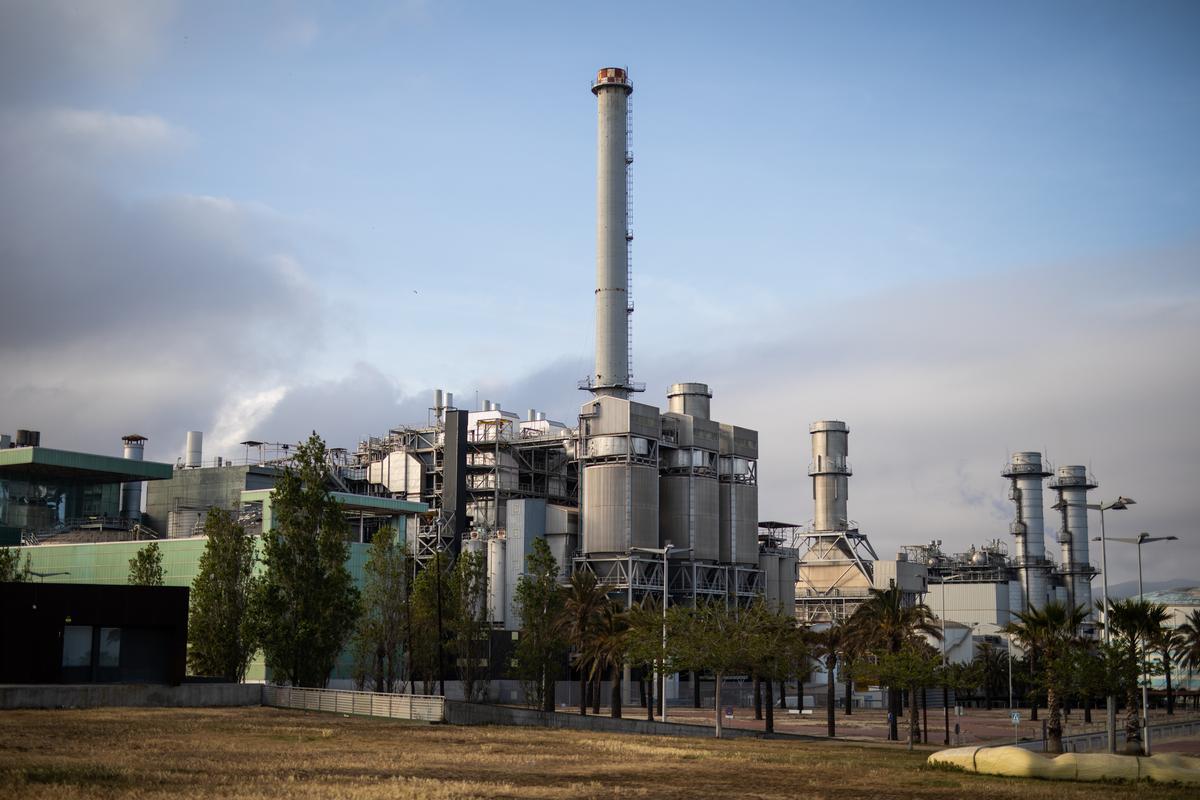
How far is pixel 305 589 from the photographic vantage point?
240 feet

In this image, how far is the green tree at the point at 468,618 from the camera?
89.7 m

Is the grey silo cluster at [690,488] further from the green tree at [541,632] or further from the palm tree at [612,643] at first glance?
the palm tree at [612,643]

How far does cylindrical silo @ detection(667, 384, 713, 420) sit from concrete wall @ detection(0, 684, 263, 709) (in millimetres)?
74219

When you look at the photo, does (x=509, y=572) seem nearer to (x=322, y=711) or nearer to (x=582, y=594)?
(x=582, y=594)

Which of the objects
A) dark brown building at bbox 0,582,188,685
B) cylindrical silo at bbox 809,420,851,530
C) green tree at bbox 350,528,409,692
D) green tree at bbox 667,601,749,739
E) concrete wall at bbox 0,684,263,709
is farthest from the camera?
cylindrical silo at bbox 809,420,851,530

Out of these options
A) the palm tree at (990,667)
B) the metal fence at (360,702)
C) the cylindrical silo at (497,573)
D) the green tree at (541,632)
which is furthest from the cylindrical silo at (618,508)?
the metal fence at (360,702)

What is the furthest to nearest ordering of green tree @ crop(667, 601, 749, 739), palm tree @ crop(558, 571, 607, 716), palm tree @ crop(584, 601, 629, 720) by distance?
1. palm tree @ crop(558, 571, 607, 716)
2. palm tree @ crop(584, 601, 629, 720)
3. green tree @ crop(667, 601, 749, 739)

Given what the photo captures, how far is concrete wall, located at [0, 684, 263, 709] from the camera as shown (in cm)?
Answer: 5625

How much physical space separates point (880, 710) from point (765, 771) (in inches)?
3669

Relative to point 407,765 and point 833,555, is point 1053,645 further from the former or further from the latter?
point 833,555

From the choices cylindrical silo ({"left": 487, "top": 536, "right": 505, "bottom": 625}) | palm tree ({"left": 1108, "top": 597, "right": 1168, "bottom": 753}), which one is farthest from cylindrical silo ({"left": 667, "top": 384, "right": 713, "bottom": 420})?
palm tree ({"left": 1108, "top": 597, "right": 1168, "bottom": 753})

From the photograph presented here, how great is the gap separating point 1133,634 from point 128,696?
162 ft

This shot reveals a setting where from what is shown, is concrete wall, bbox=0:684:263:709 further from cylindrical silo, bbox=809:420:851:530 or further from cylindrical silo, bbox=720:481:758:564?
cylindrical silo, bbox=809:420:851:530

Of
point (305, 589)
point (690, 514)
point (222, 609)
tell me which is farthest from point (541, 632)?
point (690, 514)
